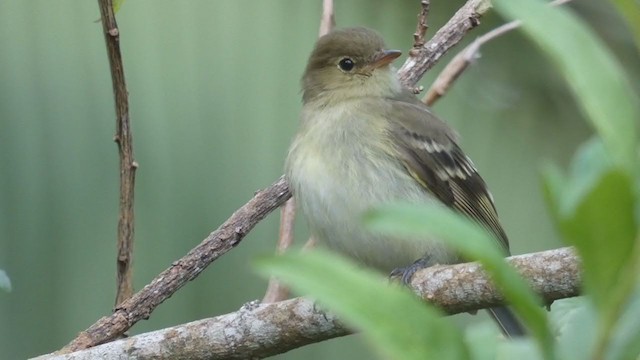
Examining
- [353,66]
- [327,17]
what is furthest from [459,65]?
[327,17]

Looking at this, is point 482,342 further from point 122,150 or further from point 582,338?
point 122,150

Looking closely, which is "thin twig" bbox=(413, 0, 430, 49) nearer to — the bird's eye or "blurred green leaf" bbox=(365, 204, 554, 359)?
the bird's eye

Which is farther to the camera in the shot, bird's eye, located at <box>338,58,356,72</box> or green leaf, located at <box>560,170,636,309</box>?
bird's eye, located at <box>338,58,356,72</box>

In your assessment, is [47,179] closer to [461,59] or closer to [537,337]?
[461,59]

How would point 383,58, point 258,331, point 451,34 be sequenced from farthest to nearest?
1. point 383,58
2. point 451,34
3. point 258,331

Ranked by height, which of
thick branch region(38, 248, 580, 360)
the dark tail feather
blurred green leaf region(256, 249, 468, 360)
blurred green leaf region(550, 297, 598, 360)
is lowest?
the dark tail feather

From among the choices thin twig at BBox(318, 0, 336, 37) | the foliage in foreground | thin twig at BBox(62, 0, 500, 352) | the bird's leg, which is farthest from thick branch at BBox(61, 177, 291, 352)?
the foliage in foreground
